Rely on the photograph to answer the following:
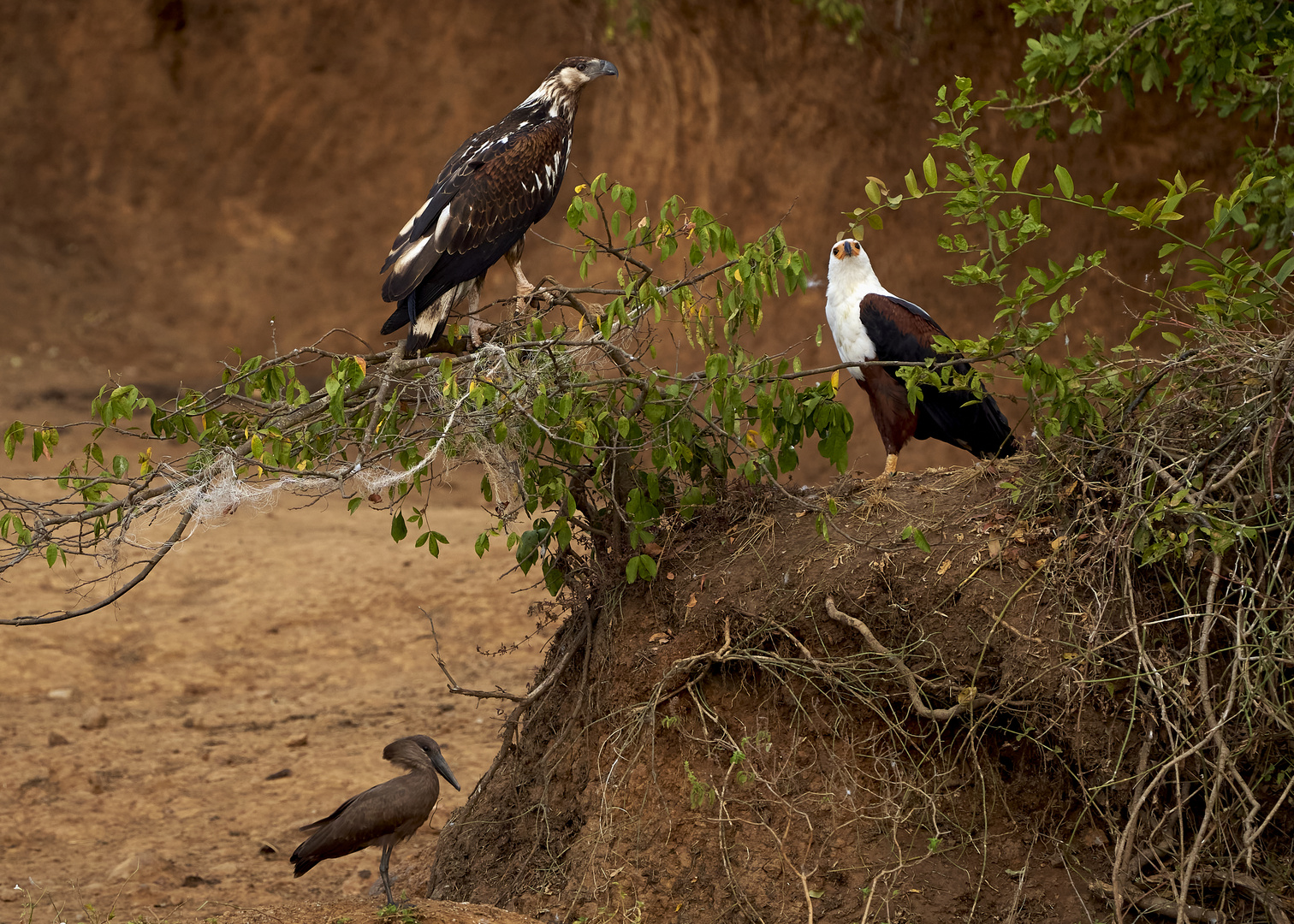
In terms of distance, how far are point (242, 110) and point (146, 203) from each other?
1448mm

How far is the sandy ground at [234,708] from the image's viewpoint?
190 inches

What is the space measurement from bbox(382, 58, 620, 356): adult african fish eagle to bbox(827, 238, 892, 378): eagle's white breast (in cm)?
122

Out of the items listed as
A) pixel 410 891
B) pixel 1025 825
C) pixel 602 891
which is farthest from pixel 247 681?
pixel 1025 825

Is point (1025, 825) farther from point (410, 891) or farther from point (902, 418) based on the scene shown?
point (410, 891)

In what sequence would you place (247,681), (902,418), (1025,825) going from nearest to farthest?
1. (1025,825)
2. (902,418)
3. (247,681)

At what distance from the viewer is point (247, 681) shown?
7082 mm

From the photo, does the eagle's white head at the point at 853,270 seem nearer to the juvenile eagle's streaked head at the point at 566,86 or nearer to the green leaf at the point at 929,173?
the juvenile eagle's streaked head at the point at 566,86

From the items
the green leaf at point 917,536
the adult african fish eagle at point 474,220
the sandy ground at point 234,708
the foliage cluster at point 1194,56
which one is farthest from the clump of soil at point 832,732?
the foliage cluster at point 1194,56

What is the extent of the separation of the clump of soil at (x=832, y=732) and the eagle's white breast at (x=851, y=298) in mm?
696

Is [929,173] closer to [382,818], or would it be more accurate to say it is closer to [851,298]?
[851,298]

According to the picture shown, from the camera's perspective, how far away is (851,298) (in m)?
4.51

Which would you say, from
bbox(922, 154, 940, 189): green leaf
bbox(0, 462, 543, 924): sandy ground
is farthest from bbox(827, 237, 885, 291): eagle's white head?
bbox(0, 462, 543, 924): sandy ground

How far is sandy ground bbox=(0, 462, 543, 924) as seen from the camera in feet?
15.8

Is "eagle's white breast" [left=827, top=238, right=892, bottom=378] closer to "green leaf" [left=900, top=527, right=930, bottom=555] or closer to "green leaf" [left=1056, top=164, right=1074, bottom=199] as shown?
"green leaf" [left=900, top=527, right=930, bottom=555]
